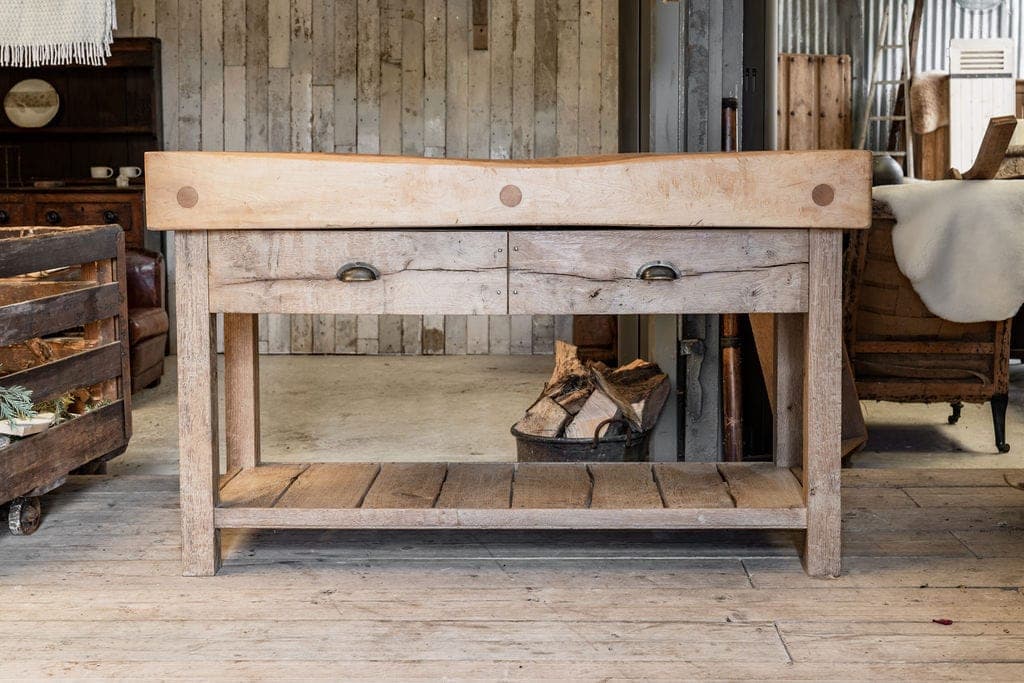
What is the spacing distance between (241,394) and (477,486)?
0.66 meters

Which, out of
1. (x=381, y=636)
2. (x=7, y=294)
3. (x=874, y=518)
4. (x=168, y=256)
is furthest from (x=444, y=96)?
(x=381, y=636)

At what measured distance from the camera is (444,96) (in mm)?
7477

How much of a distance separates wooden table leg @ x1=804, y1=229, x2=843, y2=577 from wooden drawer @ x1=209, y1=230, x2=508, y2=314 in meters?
0.62

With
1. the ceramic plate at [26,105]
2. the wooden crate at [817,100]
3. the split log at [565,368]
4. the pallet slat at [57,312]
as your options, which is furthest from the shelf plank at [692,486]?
the wooden crate at [817,100]

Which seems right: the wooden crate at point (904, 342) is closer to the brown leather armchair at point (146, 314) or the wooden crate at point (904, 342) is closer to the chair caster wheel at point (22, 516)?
the chair caster wheel at point (22, 516)

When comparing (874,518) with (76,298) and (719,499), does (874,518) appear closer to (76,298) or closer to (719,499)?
(719,499)

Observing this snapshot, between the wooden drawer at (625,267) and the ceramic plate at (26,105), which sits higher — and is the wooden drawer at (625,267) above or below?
below

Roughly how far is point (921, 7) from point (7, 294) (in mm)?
8041

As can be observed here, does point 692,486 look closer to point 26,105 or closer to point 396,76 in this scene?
point 396,76

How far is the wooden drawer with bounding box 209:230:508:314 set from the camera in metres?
2.27

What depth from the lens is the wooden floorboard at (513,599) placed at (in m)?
1.95

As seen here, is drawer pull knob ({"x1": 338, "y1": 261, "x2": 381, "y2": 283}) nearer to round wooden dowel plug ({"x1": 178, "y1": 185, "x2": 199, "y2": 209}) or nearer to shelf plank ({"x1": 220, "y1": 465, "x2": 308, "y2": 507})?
round wooden dowel plug ({"x1": 178, "y1": 185, "x2": 199, "y2": 209})

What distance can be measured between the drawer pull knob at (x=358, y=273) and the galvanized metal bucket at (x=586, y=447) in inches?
59.3

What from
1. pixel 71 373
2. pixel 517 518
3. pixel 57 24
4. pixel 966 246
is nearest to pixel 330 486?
pixel 517 518
